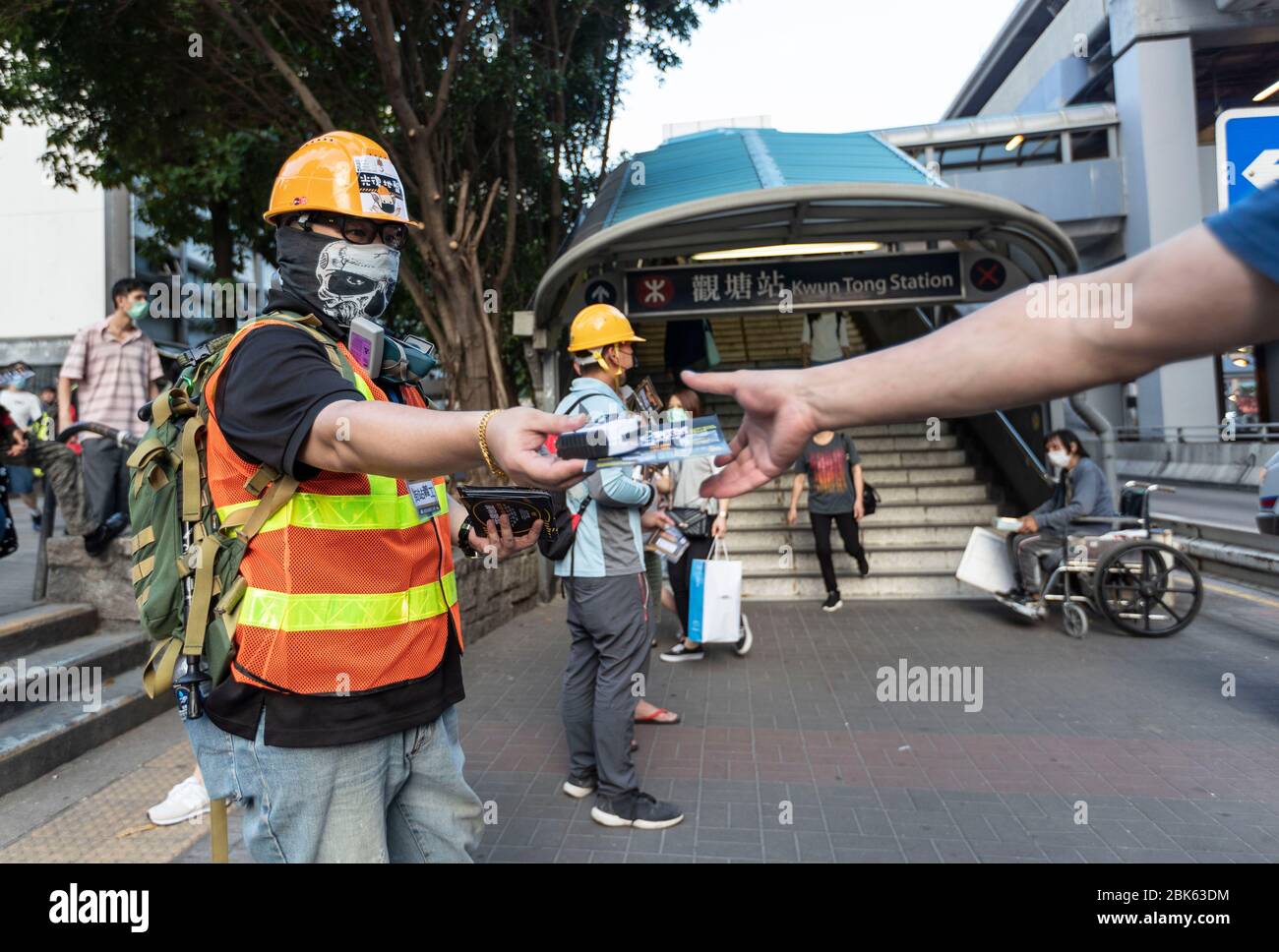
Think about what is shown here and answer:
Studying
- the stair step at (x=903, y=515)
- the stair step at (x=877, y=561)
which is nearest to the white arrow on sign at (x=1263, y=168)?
the stair step at (x=877, y=561)

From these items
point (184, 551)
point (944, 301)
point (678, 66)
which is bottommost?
point (184, 551)

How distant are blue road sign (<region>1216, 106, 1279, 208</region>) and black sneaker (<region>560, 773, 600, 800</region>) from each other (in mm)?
3866

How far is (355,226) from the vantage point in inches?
77.5

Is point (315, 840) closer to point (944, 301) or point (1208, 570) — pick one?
point (944, 301)

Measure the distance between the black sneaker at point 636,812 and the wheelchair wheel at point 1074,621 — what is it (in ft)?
15.0

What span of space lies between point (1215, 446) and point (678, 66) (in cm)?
1552

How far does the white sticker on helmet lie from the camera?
1.93m

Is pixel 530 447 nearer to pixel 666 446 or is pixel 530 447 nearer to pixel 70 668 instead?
pixel 666 446

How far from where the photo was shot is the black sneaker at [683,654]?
6.54m

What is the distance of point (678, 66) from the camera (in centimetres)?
1162

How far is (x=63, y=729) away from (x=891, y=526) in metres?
7.84
